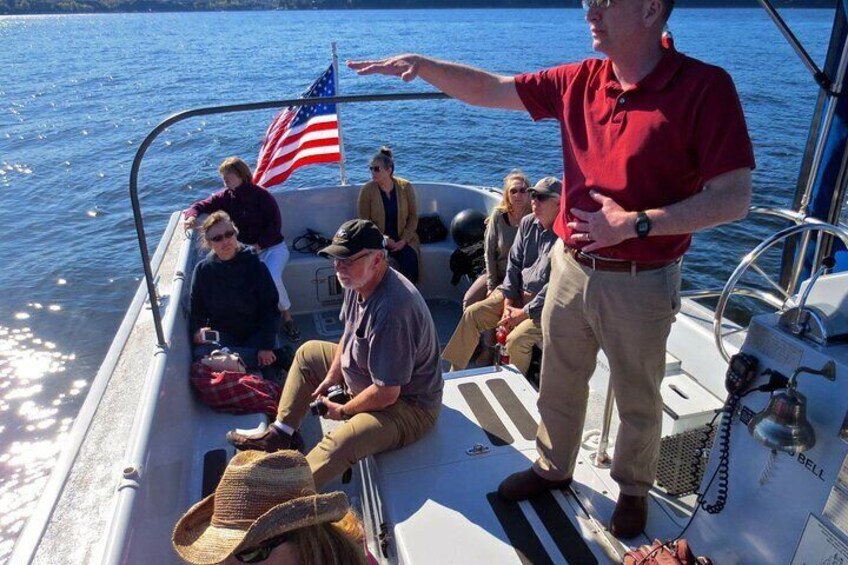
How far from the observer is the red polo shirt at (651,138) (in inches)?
60.2

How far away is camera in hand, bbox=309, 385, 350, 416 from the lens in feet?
8.39

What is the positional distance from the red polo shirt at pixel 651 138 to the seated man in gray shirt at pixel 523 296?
4.63ft

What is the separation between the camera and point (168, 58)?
94.6 ft

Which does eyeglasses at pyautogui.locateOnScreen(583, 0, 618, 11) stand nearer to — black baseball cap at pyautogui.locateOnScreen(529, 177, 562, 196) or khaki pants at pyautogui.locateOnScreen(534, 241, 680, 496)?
khaki pants at pyautogui.locateOnScreen(534, 241, 680, 496)

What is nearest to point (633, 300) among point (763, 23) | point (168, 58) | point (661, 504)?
point (661, 504)

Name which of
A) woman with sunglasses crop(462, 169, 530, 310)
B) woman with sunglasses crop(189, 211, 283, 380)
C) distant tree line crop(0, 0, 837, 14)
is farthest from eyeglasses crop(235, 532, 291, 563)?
distant tree line crop(0, 0, 837, 14)

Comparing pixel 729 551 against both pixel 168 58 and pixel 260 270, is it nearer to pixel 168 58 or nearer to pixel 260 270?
pixel 260 270

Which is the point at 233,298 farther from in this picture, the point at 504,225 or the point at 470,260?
the point at 470,260

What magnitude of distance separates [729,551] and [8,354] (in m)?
7.57

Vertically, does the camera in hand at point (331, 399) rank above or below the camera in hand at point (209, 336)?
above

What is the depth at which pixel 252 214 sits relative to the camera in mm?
4539

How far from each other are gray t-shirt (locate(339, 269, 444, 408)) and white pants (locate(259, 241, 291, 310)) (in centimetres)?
193

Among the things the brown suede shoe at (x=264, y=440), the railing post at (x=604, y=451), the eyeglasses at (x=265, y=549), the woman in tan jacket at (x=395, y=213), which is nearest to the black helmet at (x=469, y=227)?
the woman in tan jacket at (x=395, y=213)

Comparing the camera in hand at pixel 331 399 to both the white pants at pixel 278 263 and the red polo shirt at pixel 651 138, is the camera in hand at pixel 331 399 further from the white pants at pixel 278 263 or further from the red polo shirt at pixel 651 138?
the white pants at pixel 278 263
